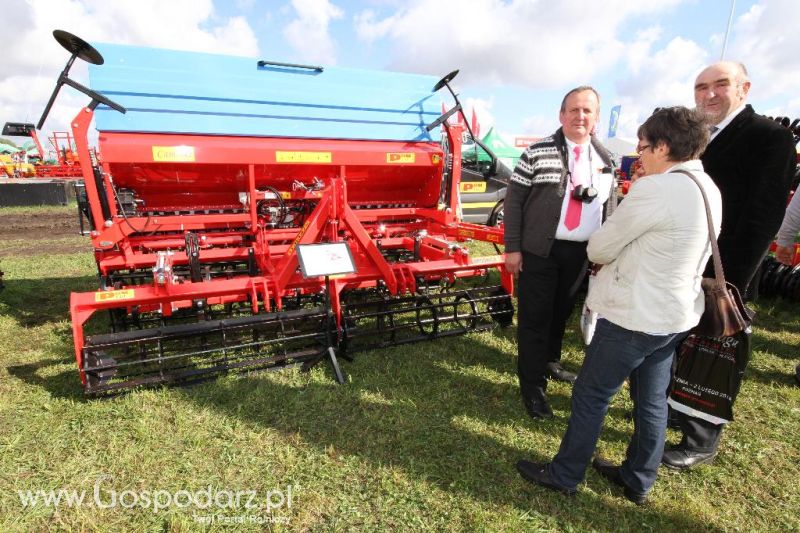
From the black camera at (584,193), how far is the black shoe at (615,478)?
4.70 ft

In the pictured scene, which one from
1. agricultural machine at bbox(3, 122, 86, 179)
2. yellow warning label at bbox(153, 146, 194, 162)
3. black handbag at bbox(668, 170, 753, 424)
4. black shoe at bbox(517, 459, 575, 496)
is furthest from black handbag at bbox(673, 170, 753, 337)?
agricultural machine at bbox(3, 122, 86, 179)

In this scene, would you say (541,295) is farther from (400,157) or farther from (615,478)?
(400,157)

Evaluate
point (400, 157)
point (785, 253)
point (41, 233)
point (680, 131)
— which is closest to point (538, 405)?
point (680, 131)

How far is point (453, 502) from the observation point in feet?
6.99

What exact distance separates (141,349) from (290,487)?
5.05 feet

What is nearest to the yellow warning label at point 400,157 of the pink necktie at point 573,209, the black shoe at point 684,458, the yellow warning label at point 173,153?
the yellow warning label at point 173,153

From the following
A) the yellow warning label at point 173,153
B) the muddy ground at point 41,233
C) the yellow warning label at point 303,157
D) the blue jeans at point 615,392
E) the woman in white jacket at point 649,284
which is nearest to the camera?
the woman in white jacket at point 649,284

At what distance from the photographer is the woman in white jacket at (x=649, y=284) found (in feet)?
5.41

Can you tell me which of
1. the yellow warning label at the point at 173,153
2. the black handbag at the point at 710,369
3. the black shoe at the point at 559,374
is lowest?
the black shoe at the point at 559,374

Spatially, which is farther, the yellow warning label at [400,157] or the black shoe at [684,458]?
the yellow warning label at [400,157]

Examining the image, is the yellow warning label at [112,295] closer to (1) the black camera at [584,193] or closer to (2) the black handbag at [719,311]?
(1) the black camera at [584,193]

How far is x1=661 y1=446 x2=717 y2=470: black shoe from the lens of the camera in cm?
236

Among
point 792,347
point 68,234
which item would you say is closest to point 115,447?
point 792,347

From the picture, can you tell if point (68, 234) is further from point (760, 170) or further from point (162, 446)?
point (760, 170)
